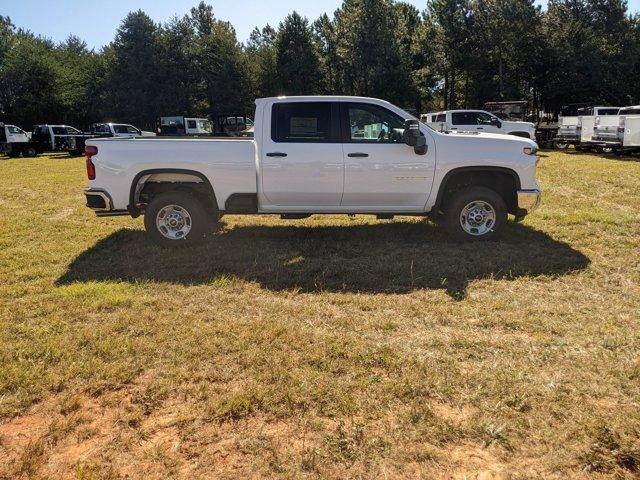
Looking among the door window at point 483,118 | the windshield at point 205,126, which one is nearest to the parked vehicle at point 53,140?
the windshield at point 205,126

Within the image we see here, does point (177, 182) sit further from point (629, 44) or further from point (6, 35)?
point (6, 35)

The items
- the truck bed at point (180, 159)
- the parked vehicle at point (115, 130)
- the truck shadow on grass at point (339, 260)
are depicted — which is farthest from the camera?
the parked vehicle at point (115, 130)

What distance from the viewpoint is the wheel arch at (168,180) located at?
609 centimetres

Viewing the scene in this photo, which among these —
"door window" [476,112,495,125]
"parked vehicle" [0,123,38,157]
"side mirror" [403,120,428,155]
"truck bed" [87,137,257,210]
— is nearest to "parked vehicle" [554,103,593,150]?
"door window" [476,112,495,125]

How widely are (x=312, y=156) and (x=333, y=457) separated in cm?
417

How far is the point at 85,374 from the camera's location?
330 cm

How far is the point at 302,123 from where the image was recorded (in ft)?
20.2

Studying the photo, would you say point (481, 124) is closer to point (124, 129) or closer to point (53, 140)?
point (124, 129)

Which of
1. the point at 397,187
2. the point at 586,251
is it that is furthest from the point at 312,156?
the point at 586,251

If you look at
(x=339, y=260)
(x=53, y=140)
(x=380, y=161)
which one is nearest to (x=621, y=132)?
(x=380, y=161)

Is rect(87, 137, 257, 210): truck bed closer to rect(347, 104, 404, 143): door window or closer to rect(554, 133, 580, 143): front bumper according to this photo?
rect(347, 104, 404, 143): door window

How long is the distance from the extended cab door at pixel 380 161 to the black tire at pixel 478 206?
39cm

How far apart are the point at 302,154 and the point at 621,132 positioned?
16.1 meters

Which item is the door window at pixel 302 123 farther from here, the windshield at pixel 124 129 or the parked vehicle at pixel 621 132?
the windshield at pixel 124 129
